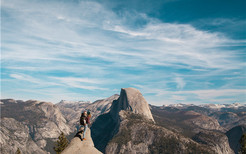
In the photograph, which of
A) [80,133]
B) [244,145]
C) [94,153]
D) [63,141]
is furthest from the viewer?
[63,141]

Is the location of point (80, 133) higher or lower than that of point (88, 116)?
lower

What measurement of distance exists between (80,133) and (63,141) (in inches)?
4039

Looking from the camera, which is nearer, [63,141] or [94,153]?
[94,153]

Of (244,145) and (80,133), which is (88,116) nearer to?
(80,133)

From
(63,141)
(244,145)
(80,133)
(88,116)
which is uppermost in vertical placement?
(88,116)

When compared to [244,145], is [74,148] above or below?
above

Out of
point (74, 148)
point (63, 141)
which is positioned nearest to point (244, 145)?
point (63, 141)

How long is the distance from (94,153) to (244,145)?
349ft

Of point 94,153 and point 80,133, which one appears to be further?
point 80,133

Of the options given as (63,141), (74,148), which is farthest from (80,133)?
(63,141)

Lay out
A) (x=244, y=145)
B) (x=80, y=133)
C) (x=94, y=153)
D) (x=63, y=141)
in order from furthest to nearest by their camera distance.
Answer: (x=63, y=141) < (x=244, y=145) < (x=80, y=133) < (x=94, y=153)

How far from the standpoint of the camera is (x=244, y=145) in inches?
4220

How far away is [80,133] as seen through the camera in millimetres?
31344

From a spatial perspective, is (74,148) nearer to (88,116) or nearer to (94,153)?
(94,153)
